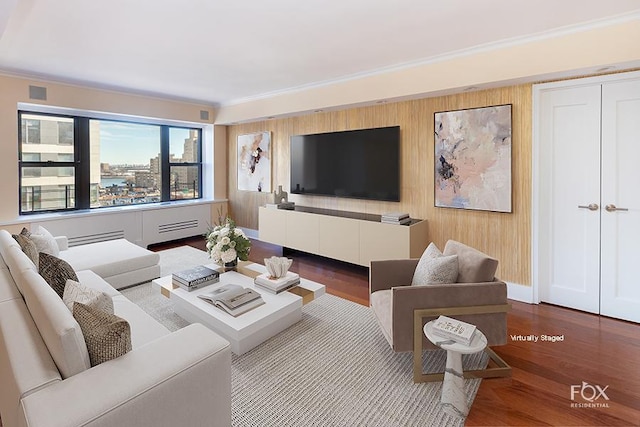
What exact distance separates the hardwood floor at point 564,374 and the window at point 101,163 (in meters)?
5.78

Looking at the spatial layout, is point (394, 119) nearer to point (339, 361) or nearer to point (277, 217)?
point (277, 217)

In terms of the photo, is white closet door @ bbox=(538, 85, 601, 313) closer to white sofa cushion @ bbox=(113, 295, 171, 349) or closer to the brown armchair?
the brown armchair

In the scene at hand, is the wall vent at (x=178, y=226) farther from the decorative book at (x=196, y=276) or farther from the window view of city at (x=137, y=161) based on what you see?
the decorative book at (x=196, y=276)

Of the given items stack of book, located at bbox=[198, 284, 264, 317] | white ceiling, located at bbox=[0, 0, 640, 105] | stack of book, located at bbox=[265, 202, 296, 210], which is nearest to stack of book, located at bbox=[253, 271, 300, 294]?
stack of book, located at bbox=[198, 284, 264, 317]

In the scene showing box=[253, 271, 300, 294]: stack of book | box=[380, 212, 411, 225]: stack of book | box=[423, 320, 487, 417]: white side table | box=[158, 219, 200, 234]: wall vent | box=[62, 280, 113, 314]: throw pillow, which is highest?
box=[380, 212, 411, 225]: stack of book

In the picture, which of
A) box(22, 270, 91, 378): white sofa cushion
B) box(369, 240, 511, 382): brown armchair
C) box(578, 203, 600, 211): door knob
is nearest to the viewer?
box(22, 270, 91, 378): white sofa cushion

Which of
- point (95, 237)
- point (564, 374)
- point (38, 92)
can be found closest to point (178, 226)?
point (95, 237)

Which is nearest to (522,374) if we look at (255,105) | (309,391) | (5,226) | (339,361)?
(339,361)

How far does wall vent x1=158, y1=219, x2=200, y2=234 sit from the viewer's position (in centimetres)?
566

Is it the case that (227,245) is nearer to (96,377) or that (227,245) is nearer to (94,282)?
(94,282)

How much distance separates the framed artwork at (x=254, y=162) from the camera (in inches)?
225

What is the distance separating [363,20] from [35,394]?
2954 millimetres

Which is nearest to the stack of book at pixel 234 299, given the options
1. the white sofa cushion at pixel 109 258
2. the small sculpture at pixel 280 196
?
the white sofa cushion at pixel 109 258

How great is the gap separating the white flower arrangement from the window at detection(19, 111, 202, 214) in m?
3.34
